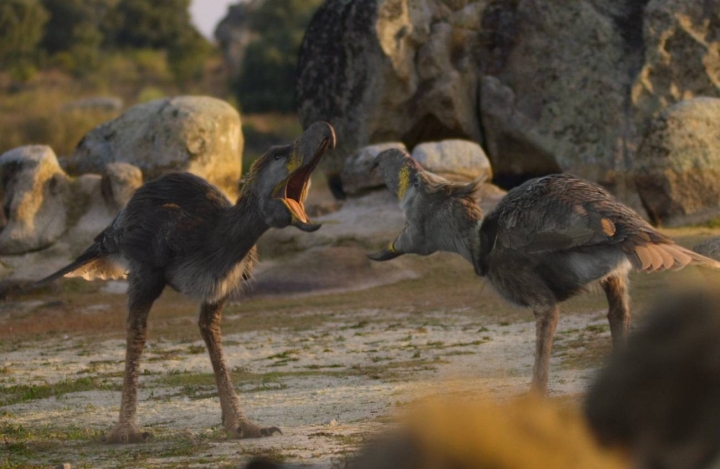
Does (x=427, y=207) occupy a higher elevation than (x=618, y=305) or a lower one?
higher

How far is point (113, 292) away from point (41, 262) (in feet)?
4.42

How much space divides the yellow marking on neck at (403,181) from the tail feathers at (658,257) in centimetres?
151

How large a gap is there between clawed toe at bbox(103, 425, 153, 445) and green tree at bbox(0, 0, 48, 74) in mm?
47268

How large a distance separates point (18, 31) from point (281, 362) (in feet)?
148

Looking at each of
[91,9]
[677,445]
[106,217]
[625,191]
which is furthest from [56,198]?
[91,9]

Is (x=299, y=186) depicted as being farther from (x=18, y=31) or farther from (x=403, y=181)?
(x=18, y=31)

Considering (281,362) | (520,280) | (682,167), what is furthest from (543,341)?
(682,167)

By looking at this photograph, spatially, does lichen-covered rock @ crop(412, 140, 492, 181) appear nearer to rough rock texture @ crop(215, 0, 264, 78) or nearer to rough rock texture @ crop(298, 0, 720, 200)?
rough rock texture @ crop(298, 0, 720, 200)

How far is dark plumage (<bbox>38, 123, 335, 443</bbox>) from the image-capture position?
6.41 m

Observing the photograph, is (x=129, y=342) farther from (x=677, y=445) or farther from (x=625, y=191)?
(x=625, y=191)

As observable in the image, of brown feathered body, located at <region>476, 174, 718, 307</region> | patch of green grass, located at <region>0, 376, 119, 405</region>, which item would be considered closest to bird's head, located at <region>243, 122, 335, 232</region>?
brown feathered body, located at <region>476, 174, 718, 307</region>

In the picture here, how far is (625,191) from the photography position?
18.7 metres

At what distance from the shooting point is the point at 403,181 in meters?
7.05

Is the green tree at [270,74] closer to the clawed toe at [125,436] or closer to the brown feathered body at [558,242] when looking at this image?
the brown feathered body at [558,242]
